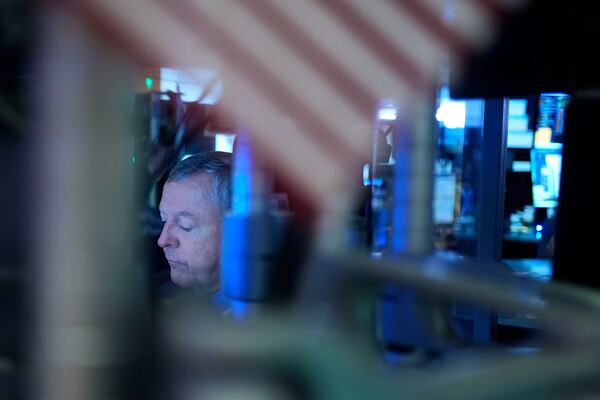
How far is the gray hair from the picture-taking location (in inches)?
64.4

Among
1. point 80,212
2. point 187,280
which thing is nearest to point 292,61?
point 80,212

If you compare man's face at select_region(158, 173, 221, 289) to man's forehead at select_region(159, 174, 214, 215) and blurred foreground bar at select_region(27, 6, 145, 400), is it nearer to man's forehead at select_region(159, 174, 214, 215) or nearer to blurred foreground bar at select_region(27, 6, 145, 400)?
man's forehead at select_region(159, 174, 214, 215)

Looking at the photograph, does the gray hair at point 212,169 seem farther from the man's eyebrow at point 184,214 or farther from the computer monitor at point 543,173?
the computer monitor at point 543,173

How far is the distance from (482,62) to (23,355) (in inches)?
56.3

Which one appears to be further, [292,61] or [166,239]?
[166,239]

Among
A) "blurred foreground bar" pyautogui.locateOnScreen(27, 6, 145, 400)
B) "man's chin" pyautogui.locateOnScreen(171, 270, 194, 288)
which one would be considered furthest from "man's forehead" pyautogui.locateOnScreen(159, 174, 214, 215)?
"blurred foreground bar" pyautogui.locateOnScreen(27, 6, 145, 400)

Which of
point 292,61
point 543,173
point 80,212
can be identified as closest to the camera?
point 80,212

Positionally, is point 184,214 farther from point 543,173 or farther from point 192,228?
point 543,173

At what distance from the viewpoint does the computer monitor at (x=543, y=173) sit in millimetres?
4121

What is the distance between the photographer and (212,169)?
5.38 feet

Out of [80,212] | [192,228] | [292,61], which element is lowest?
[192,228]

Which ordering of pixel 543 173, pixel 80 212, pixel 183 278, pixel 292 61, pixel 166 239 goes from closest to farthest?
pixel 80 212 < pixel 292 61 < pixel 183 278 < pixel 166 239 < pixel 543 173

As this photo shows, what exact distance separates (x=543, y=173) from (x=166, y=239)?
3.20 m

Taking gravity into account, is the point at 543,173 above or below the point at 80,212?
above
